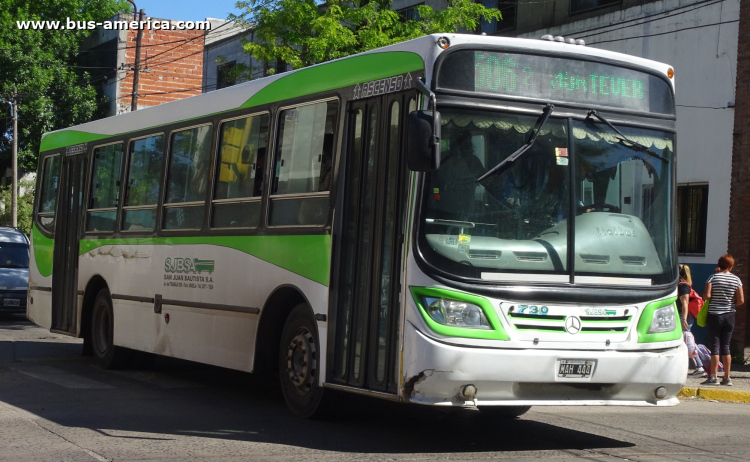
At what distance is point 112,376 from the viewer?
12.3m

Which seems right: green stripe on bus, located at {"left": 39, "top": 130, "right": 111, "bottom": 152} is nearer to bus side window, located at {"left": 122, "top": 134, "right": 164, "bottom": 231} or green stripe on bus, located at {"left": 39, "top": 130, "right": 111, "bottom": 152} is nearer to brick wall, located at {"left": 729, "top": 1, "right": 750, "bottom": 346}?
bus side window, located at {"left": 122, "top": 134, "right": 164, "bottom": 231}

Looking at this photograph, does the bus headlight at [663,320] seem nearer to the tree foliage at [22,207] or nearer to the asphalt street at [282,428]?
the asphalt street at [282,428]

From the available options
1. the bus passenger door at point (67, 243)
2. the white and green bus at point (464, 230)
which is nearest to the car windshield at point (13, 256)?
the bus passenger door at point (67, 243)

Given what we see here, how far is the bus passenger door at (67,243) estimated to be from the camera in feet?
45.5

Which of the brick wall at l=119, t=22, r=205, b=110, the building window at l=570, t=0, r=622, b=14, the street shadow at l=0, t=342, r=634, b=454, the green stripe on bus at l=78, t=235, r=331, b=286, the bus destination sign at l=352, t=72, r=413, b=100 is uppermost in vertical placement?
the brick wall at l=119, t=22, r=205, b=110

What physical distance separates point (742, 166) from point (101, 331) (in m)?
10.7

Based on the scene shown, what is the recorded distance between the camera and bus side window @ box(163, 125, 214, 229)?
10.8 meters

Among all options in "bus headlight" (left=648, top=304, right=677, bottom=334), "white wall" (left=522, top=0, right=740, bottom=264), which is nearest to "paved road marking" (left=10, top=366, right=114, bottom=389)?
"bus headlight" (left=648, top=304, right=677, bottom=334)

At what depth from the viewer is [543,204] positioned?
7555 mm

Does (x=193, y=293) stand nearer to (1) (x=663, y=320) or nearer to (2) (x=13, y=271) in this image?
(1) (x=663, y=320)

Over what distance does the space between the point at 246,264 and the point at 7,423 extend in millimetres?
2555

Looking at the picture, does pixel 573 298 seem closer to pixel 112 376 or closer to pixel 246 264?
pixel 246 264

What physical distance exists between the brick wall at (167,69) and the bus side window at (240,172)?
93.7 feet

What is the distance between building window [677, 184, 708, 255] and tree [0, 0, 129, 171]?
79.8 feet
